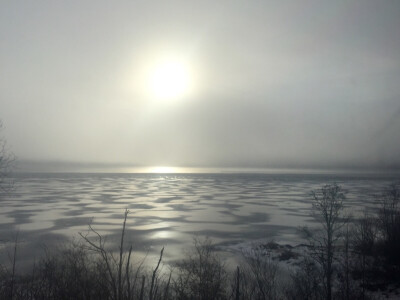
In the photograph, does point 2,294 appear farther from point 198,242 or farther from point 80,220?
point 80,220

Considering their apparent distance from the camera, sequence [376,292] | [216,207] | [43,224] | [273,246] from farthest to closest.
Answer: [216,207] < [43,224] < [273,246] < [376,292]

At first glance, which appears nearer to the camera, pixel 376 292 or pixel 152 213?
pixel 376 292

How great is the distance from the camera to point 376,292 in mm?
22328

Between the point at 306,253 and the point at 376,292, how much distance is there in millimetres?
7633

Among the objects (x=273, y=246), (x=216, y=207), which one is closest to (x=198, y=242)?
(x=273, y=246)

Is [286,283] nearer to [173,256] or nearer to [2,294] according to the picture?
[173,256]

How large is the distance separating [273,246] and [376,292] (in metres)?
11.3

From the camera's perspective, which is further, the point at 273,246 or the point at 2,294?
the point at 273,246

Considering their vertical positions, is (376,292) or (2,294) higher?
(2,294)

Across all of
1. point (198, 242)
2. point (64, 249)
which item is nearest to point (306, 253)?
point (198, 242)

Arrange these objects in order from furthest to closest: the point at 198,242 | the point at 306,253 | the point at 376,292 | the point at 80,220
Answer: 1. the point at 80,220
2. the point at 198,242
3. the point at 306,253
4. the point at 376,292

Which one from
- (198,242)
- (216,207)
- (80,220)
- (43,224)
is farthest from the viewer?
(216,207)

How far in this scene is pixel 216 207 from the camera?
221ft

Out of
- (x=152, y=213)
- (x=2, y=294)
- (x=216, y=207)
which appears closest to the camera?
(x=2, y=294)
